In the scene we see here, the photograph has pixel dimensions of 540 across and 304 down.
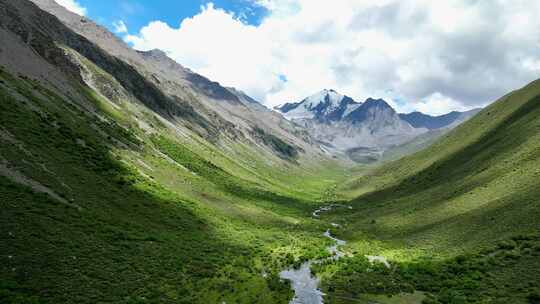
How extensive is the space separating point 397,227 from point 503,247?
30961 millimetres

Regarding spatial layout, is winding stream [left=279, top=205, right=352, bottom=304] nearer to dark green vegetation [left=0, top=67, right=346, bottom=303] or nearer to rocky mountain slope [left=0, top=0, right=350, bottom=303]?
dark green vegetation [left=0, top=67, right=346, bottom=303]

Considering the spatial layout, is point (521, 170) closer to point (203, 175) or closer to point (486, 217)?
point (486, 217)

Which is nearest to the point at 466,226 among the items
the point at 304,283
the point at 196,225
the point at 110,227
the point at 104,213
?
the point at 304,283

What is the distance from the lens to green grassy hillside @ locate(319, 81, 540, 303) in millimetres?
37656

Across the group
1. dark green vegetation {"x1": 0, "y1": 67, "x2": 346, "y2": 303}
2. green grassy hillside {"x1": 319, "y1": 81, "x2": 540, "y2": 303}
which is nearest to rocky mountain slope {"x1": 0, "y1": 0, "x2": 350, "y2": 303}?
dark green vegetation {"x1": 0, "y1": 67, "x2": 346, "y2": 303}

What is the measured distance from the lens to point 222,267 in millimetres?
42406

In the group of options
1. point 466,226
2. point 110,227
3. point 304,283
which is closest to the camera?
point 110,227

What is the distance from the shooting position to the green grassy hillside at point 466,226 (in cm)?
3766

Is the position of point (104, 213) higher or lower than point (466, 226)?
lower

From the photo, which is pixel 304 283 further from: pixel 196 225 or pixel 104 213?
pixel 104 213

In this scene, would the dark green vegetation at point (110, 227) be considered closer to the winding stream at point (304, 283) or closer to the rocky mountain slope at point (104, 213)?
the rocky mountain slope at point (104, 213)

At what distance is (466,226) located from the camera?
188ft

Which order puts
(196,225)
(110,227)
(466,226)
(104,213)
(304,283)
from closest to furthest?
(110,227) < (304,283) < (104,213) < (466,226) < (196,225)

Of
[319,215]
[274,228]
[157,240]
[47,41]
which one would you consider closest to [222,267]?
[157,240]
